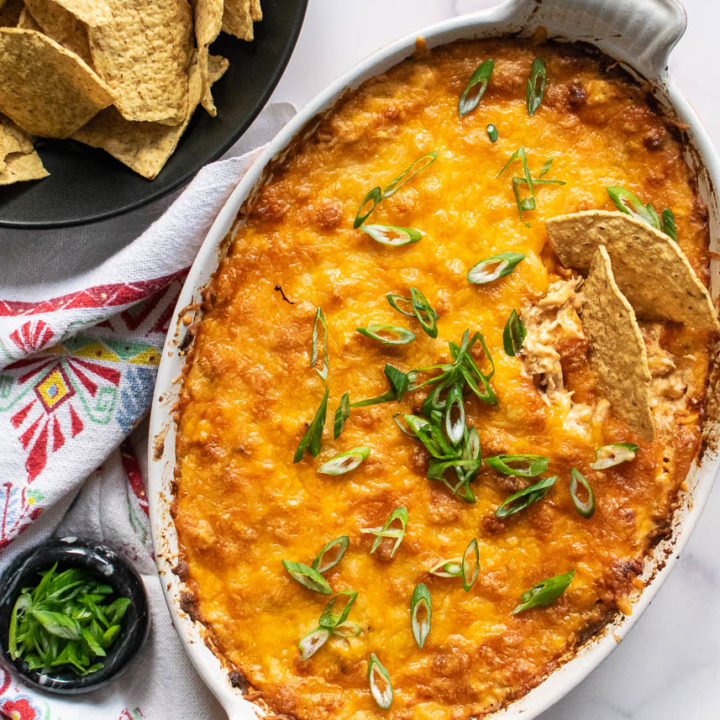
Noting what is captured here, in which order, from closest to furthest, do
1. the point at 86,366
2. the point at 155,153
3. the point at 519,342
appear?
the point at 519,342 → the point at 155,153 → the point at 86,366

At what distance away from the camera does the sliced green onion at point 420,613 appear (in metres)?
2.61

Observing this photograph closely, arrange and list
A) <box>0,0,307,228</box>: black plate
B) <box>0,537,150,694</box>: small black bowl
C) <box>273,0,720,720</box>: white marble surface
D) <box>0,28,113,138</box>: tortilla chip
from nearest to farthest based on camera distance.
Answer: <box>0,28,113,138</box>: tortilla chip, <box>0,0,307,228</box>: black plate, <box>0,537,150,694</box>: small black bowl, <box>273,0,720,720</box>: white marble surface

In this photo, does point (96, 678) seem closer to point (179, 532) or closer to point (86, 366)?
Answer: point (179, 532)

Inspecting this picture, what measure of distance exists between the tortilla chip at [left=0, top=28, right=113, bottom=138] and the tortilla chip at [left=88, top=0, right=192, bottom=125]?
9 centimetres

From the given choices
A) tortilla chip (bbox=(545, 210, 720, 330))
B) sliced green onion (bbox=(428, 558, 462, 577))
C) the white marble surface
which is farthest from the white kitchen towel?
tortilla chip (bbox=(545, 210, 720, 330))

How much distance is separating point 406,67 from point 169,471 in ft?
4.39

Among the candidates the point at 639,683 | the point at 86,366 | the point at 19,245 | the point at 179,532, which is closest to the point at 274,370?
the point at 179,532

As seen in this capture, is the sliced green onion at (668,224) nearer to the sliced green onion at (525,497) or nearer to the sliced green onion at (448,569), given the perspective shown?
the sliced green onion at (525,497)

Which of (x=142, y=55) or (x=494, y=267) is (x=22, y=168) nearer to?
(x=142, y=55)

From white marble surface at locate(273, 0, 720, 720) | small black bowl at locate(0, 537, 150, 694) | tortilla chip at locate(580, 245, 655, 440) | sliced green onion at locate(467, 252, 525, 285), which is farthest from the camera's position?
white marble surface at locate(273, 0, 720, 720)

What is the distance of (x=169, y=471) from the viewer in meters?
2.74

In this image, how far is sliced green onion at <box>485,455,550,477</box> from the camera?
2582 millimetres

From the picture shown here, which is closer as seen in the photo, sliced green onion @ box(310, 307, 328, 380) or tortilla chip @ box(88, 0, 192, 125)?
sliced green onion @ box(310, 307, 328, 380)

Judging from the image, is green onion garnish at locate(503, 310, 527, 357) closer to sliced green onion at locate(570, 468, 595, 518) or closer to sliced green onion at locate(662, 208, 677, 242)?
sliced green onion at locate(570, 468, 595, 518)
